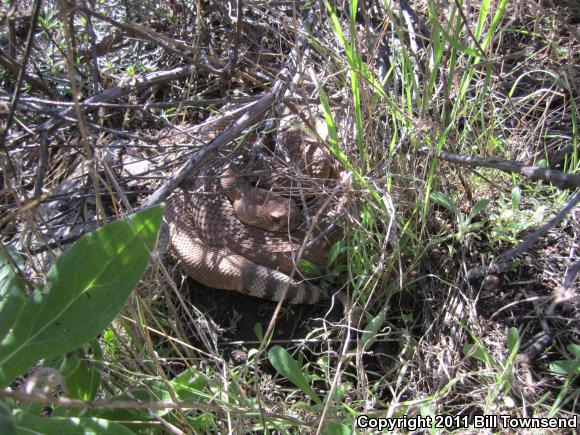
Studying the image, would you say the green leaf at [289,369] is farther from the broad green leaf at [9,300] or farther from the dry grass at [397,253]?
the broad green leaf at [9,300]

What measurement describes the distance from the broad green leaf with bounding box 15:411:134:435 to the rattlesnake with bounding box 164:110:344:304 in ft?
4.00

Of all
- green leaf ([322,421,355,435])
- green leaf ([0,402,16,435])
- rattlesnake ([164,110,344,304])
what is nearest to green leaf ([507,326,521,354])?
green leaf ([322,421,355,435])

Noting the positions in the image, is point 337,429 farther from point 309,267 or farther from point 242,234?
point 242,234

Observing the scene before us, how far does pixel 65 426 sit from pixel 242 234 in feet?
6.34

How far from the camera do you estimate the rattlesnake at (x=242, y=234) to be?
287cm

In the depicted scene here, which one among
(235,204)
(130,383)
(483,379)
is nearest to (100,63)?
(235,204)

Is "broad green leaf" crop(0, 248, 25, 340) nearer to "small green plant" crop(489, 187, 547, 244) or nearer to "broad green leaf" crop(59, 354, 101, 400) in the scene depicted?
"broad green leaf" crop(59, 354, 101, 400)

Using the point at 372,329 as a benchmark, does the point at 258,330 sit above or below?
below

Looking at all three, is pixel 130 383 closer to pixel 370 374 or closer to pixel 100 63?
pixel 370 374

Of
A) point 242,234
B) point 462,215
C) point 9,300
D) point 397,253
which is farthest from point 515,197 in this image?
point 9,300

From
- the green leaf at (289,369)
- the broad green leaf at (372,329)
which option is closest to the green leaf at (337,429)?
the green leaf at (289,369)

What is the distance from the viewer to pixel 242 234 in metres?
3.40

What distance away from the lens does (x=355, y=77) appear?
2.20m

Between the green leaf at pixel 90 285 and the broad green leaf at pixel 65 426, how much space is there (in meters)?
0.18
